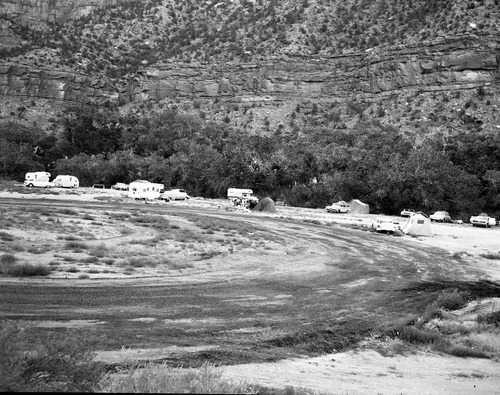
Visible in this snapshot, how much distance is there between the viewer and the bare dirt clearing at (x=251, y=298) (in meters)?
12.0

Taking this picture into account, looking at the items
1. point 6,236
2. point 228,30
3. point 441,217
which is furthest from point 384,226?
point 228,30

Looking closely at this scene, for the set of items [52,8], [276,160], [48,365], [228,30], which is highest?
[52,8]

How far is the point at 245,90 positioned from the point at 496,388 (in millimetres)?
106120

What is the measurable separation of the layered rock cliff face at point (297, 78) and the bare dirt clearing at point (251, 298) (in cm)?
6761

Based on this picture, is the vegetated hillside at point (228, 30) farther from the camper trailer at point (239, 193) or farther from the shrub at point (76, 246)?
the shrub at point (76, 246)

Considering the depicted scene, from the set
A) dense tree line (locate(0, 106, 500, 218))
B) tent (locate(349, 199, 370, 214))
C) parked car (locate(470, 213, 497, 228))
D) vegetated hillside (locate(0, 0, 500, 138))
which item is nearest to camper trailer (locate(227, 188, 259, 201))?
dense tree line (locate(0, 106, 500, 218))

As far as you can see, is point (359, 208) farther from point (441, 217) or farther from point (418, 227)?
point (418, 227)

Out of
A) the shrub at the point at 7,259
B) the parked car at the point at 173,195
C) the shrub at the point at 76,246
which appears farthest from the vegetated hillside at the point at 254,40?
the shrub at the point at 7,259

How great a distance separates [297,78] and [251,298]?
99447mm

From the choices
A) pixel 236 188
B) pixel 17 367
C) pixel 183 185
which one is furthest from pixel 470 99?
pixel 17 367

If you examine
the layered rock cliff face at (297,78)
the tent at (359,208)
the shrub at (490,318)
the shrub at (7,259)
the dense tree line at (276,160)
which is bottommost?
the shrub at (7,259)

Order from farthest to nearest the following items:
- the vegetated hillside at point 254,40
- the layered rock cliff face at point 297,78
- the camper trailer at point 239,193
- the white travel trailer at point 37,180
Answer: the vegetated hillside at point 254,40 < the layered rock cliff face at point 297,78 < the white travel trailer at point 37,180 < the camper trailer at point 239,193

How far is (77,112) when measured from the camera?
106m

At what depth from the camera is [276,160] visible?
83.6 m
